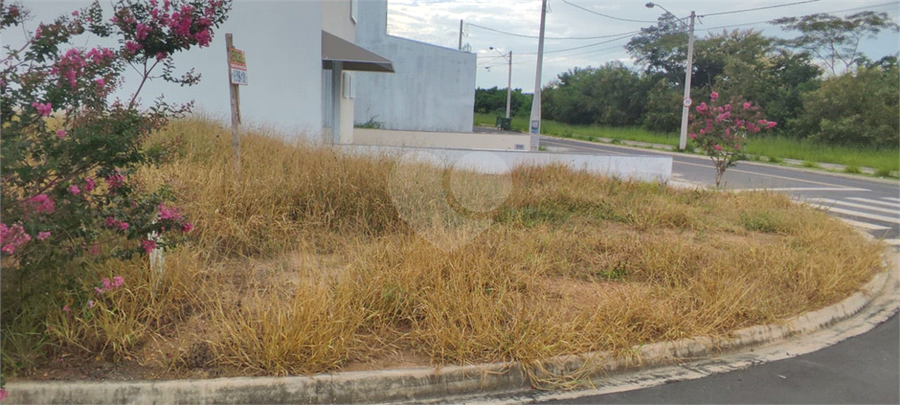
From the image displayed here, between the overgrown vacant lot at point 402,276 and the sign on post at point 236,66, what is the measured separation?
1.02 meters

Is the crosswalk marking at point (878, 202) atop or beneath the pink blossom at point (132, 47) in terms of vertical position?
beneath

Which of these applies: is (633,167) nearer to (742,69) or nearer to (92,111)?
(92,111)

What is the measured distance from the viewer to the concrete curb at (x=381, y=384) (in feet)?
11.6

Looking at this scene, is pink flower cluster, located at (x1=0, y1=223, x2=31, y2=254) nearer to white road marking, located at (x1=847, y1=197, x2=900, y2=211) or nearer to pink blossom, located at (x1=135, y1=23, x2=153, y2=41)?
pink blossom, located at (x1=135, y1=23, x2=153, y2=41)

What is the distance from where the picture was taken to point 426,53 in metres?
30.8

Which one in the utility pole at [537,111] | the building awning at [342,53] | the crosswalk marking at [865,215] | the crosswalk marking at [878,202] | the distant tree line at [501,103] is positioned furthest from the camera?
the distant tree line at [501,103]

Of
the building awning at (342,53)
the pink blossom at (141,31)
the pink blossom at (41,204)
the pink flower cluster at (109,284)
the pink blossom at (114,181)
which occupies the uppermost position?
the building awning at (342,53)

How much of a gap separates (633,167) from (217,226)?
9969mm

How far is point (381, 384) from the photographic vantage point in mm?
3807

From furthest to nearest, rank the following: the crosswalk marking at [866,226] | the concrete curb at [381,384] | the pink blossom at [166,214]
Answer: the crosswalk marking at [866,226], the pink blossom at [166,214], the concrete curb at [381,384]

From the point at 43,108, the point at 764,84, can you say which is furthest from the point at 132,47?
the point at 764,84

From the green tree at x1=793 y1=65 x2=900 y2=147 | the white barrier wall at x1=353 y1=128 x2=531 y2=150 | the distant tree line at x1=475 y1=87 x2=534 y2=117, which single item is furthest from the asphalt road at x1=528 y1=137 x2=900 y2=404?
the distant tree line at x1=475 y1=87 x2=534 y2=117

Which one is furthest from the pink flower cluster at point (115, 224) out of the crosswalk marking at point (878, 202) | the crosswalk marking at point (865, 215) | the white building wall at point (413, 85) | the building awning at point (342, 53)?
the white building wall at point (413, 85)

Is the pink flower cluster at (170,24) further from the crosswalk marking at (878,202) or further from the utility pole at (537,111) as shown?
the utility pole at (537,111)
